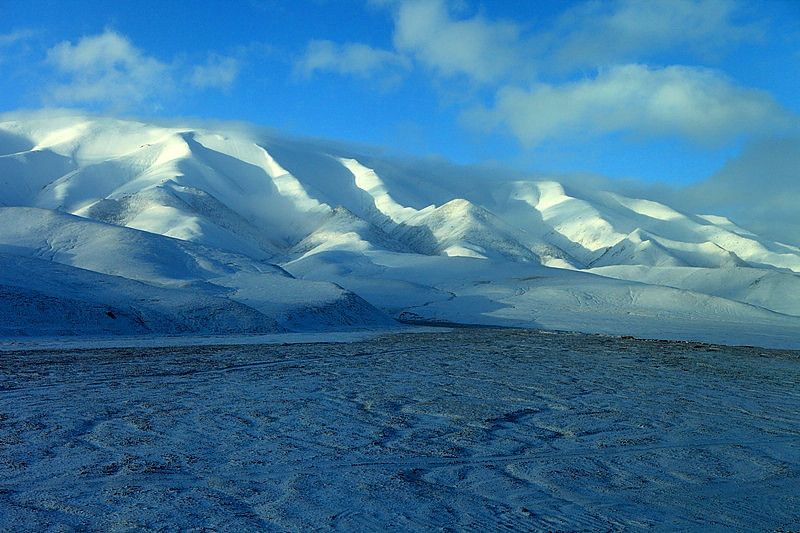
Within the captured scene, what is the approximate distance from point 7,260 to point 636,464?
38.7 m

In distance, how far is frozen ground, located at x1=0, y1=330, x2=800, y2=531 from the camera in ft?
25.5

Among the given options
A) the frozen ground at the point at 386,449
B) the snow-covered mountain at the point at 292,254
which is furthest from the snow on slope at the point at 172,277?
the frozen ground at the point at 386,449

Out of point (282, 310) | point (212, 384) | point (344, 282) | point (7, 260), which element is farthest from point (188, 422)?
point (344, 282)

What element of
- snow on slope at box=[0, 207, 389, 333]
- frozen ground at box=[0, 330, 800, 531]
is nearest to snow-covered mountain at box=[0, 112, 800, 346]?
snow on slope at box=[0, 207, 389, 333]

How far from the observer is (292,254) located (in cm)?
11912

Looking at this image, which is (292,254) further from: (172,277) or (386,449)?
(386,449)

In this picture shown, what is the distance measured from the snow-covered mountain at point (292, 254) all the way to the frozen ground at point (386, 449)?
18.7m

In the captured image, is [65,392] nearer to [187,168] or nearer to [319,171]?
[187,168]

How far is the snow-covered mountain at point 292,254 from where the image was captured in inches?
1594

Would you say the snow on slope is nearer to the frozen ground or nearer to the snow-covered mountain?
the snow-covered mountain

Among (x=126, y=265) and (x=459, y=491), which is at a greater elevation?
(x=126, y=265)

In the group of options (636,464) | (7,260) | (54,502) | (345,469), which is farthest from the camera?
(7,260)

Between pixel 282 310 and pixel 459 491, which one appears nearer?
pixel 459 491

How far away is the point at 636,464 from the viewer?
10164 mm
